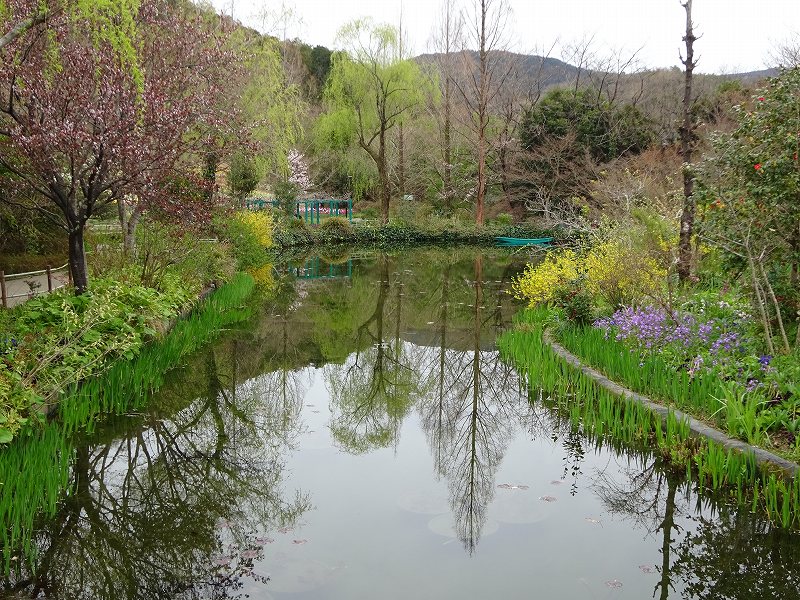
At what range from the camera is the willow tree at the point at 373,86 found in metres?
31.9

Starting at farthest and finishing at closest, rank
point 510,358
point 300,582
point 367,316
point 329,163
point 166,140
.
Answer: point 329,163 < point 367,316 < point 510,358 < point 166,140 < point 300,582

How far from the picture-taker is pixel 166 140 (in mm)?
8758

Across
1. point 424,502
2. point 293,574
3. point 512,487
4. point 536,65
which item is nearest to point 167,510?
point 293,574

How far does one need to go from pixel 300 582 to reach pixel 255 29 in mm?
27320

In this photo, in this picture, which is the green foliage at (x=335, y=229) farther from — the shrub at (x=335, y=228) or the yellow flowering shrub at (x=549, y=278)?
the yellow flowering shrub at (x=549, y=278)

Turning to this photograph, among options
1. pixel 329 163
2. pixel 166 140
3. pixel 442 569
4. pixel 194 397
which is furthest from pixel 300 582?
pixel 329 163

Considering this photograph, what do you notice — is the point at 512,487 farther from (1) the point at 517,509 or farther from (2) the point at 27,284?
(2) the point at 27,284

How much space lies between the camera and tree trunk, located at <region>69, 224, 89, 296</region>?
8.52 metres

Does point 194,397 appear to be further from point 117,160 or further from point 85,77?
point 85,77

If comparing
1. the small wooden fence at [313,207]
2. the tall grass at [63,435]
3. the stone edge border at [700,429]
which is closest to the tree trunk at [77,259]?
the tall grass at [63,435]

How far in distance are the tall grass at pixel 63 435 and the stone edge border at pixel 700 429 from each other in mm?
4799

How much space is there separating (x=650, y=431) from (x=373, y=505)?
2723 mm

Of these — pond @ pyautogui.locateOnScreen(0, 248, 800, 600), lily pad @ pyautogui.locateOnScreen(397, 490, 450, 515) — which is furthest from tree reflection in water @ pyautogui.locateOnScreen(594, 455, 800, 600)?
lily pad @ pyautogui.locateOnScreen(397, 490, 450, 515)

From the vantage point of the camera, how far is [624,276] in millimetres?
9469
